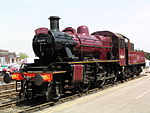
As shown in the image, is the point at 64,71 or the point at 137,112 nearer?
the point at 137,112

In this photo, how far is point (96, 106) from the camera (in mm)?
8117

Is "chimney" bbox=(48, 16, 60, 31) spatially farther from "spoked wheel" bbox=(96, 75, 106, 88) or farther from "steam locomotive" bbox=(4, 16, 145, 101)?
"spoked wheel" bbox=(96, 75, 106, 88)

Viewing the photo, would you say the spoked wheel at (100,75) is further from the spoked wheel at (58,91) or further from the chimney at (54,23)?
the chimney at (54,23)

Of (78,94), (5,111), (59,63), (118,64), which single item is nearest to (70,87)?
(78,94)

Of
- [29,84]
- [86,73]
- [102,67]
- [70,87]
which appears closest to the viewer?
[29,84]

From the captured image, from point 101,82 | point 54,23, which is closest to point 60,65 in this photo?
point 54,23

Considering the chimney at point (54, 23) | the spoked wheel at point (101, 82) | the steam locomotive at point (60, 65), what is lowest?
the spoked wheel at point (101, 82)

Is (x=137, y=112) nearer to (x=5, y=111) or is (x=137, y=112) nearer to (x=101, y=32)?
(x=5, y=111)

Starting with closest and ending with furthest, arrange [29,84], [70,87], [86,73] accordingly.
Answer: [29,84]
[70,87]
[86,73]

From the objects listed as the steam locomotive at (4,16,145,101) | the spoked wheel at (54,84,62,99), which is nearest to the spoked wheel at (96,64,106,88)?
the steam locomotive at (4,16,145,101)

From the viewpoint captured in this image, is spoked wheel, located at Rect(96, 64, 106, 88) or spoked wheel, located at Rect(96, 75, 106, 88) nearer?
spoked wheel, located at Rect(96, 64, 106, 88)

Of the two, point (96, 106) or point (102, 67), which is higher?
point (102, 67)

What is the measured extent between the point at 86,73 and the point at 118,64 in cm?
478

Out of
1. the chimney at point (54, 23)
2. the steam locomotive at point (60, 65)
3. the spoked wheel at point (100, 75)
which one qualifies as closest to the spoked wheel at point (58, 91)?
the steam locomotive at point (60, 65)
